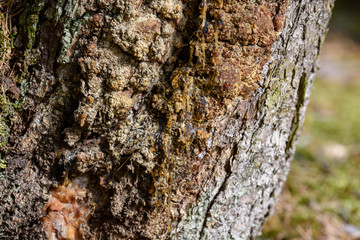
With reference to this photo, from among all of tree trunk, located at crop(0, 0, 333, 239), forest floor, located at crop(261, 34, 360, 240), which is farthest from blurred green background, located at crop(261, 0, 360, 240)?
tree trunk, located at crop(0, 0, 333, 239)

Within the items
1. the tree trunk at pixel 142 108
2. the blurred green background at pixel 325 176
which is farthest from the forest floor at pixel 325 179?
the tree trunk at pixel 142 108

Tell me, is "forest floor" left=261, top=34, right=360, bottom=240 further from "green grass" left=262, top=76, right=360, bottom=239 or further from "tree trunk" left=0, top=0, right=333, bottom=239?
"tree trunk" left=0, top=0, right=333, bottom=239

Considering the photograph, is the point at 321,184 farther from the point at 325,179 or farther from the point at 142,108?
the point at 142,108

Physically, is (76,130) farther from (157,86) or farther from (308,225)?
(308,225)

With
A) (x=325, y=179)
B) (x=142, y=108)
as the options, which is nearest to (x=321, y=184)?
(x=325, y=179)

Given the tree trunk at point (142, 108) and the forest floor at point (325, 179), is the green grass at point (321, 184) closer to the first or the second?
the forest floor at point (325, 179)
